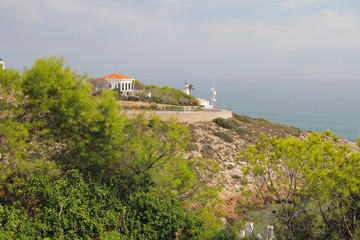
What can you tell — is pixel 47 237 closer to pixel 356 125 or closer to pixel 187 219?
pixel 187 219

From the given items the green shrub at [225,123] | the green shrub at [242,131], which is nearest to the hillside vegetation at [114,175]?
the green shrub at [225,123]

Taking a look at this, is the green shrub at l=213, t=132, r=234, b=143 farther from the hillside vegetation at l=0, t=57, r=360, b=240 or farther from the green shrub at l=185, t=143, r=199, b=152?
the hillside vegetation at l=0, t=57, r=360, b=240

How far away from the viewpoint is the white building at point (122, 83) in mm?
50188

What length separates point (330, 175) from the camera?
938 cm

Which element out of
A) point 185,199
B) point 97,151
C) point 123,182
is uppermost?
point 97,151

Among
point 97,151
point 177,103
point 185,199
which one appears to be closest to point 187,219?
point 185,199

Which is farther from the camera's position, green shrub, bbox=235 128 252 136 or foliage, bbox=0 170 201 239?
green shrub, bbox=235 128 252 136

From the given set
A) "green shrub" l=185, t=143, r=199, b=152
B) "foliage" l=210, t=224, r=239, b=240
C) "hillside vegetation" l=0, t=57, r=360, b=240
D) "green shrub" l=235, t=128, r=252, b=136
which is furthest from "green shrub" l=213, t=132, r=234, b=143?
"foliage" l=210, t=224, r=239, b=240

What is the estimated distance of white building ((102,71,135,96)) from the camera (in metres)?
50.2

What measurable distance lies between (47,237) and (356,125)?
101827 millimetres

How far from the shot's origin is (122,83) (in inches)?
1987

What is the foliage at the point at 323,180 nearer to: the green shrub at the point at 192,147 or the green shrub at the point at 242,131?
the green shrub at the point at 192,147

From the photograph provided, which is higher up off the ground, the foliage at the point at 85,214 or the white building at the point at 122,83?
the white building at the point at 122,83

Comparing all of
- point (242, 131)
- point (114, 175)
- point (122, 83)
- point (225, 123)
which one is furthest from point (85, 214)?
point (122, 83)
